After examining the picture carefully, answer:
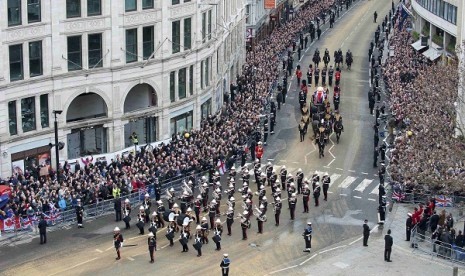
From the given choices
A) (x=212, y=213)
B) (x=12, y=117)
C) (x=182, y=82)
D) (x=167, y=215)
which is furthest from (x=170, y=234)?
(x=182, y=82)

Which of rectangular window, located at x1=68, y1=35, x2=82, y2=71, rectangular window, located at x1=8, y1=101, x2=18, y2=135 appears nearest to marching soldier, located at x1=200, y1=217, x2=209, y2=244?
rectangular window, located at x1=8, y1=101, x2=18, y2=135

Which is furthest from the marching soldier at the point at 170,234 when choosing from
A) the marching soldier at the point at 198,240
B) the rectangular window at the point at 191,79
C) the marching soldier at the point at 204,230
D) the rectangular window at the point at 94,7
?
the rectangular window at the point at 191,79

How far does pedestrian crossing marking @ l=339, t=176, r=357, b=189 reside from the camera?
66250 mm

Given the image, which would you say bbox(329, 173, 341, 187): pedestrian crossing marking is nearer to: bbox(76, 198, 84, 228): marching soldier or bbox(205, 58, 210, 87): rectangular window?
bbox(205, 58, 210, 87): rectangular window

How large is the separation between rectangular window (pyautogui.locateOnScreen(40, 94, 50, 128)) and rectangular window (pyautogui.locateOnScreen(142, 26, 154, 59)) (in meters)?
8.28

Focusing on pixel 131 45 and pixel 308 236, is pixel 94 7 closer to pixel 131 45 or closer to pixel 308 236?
pixel 131 45

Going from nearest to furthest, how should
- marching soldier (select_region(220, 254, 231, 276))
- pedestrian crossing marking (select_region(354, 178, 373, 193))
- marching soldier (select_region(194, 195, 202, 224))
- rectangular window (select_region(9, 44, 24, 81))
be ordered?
1. marching soldier (select_region(220, 254, 231, 276))
2. marching soldier (select_region(194, 195, 202, 224))
3. rectangular window (select_region(9, 44, 24, 81))
4. pedestrian crossing marking (select_region(354, 178, 373, 193))

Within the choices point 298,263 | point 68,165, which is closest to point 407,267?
point 298,263

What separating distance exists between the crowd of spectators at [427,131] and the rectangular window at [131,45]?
59.0 feet

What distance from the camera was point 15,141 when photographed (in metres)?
65.0

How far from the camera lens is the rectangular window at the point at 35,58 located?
65750 mm

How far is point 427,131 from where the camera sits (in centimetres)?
6494

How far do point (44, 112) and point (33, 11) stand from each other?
626 centimetres

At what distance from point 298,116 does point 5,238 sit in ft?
103
